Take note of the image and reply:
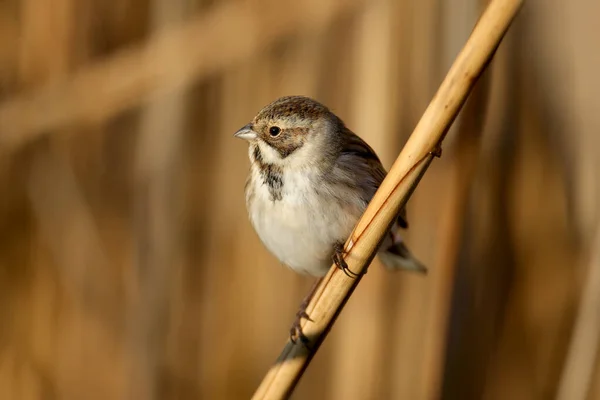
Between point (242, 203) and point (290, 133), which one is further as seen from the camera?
point (242, 203)

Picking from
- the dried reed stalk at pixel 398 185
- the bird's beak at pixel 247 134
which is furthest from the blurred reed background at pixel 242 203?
the dried reed stalk at pixel 398 185

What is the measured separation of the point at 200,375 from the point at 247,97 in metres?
0.87

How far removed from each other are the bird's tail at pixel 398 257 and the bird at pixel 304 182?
0.69ft

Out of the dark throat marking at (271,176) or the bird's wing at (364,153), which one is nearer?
the dark throat marking at (271,176)

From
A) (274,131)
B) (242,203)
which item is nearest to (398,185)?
(274,131)

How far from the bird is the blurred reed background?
0.24 m

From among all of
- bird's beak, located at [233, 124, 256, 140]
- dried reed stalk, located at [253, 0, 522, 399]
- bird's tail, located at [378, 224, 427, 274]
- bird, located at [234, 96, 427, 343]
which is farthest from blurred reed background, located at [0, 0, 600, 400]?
dried reed stalk, located at [253, 0, 522, 399]

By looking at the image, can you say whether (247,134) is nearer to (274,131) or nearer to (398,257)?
(274,131)

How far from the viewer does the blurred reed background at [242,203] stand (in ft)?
6.66

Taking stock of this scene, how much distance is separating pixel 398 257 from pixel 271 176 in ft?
1.61

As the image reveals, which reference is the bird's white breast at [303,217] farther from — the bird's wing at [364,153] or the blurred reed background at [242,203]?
the blurred reed background at [242,203]

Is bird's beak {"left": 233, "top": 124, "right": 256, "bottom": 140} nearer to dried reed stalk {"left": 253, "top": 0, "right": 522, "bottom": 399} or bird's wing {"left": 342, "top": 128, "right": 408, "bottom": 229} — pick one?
bird's wing {"left": 342, "top": 128, "right": 408, "bottom": 229}

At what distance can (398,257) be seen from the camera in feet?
6.84

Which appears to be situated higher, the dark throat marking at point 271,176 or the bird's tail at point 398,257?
the dark throat marking at point 271,176
